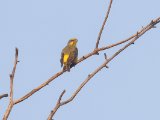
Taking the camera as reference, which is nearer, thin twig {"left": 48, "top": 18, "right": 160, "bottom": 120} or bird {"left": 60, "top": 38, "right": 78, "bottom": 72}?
thin twig {"left": 48, "top": 18, "right": 160, "bottom": 120}

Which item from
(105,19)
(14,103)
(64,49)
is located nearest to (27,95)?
(14,103)

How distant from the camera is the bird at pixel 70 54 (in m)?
8.59

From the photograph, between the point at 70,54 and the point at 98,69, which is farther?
the point at 70,54

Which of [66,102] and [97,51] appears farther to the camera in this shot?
[97,51]

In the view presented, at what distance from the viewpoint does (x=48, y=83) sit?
3.50 m

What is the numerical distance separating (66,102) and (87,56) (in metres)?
1.12

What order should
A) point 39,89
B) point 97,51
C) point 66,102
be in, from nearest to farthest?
point 66,102
point 39,89
point 97,51

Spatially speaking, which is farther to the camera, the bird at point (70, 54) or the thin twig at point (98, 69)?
the bird at point (70, 54)

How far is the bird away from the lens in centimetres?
859

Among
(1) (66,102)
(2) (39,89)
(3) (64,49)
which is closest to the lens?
Answer: (1) (66,102)

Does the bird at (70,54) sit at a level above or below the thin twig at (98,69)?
above

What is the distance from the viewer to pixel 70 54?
900cm

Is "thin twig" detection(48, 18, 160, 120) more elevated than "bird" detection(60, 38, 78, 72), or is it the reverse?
"bird" detection(60, 38, 78, 72)

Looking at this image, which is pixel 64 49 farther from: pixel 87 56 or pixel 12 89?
pixel 12 89
